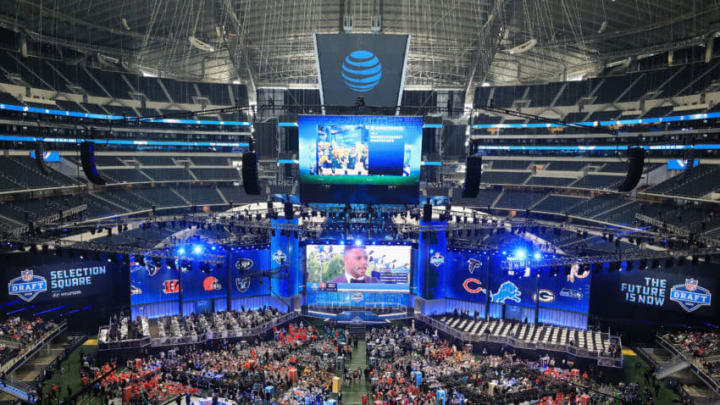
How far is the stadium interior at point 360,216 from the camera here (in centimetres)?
1902

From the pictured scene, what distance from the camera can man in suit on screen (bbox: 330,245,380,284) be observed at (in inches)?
1101

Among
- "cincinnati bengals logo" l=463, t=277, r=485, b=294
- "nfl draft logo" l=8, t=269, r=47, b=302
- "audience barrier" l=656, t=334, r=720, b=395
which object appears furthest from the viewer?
"cincinnati bengals logo" l=463, t=277, r=485, b=294

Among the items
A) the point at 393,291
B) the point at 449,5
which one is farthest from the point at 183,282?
the point at 449,5

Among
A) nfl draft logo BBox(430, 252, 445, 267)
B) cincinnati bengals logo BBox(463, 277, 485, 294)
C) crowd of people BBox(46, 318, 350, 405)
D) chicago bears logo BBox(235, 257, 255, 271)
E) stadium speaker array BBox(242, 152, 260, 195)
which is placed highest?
stadium speaker array BBox(242, 152, 260, 195)

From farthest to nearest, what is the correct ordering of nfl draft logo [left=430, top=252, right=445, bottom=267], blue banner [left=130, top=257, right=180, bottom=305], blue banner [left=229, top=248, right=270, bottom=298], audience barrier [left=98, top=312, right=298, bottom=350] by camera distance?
nfl draft logo [left=430, top=252, right=445, bottom=267] → blue banner [left=229, top=248, right=270, bottom=298] → blue banner [left=130, top=257, right=180, bottom=305] → audience barrier [left=98, top=312, right=298, bottom=350]

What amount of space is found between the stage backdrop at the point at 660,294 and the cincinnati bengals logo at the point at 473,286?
5.93 meters

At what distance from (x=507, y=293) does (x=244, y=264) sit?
15.8 metres

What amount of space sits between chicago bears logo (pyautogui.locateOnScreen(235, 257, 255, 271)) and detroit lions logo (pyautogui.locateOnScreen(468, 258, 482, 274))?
1334 cm

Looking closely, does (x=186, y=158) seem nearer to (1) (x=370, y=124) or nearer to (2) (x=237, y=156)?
(2) (x=237, y=156)

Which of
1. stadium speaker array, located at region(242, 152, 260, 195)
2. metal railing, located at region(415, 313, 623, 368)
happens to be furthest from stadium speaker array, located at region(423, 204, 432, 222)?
stadium speaker array, located at region(242, 152, 260, 195)

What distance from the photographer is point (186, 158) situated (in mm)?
39781

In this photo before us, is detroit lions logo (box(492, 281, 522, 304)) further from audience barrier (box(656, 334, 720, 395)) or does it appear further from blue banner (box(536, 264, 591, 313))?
audience barrier (box(656, 334, 720, 395))

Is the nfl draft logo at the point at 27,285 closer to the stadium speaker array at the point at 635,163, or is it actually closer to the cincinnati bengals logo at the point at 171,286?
the cincinnati bengals logo at the point at 171,286

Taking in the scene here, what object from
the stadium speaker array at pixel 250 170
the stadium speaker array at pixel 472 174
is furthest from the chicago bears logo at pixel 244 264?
the stadium speaker array at pixel 472 174
